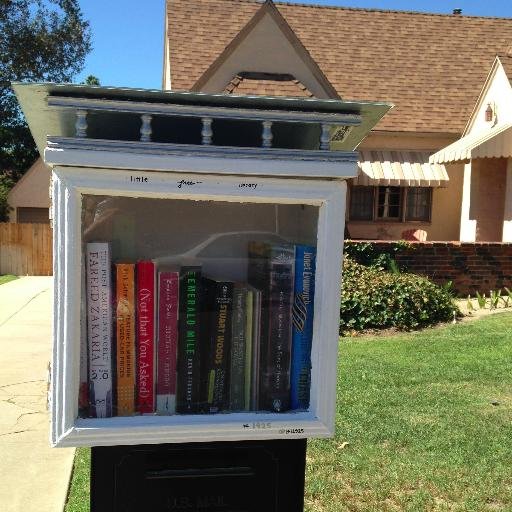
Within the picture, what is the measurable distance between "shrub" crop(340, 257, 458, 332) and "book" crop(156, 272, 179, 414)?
653 cm

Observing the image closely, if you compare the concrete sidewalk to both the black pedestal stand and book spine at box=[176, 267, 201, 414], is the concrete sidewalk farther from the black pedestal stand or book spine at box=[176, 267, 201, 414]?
book spine at box=[176, 267, 201, 414]

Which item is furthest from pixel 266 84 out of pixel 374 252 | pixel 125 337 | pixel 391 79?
pixel 125 337

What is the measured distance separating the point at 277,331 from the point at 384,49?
1769 cm

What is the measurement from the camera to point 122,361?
5.48 feet

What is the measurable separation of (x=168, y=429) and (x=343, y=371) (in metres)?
4.54

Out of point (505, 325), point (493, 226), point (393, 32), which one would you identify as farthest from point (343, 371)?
point (393, 32)

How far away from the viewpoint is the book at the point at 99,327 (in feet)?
5.35

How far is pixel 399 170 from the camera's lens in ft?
50.1

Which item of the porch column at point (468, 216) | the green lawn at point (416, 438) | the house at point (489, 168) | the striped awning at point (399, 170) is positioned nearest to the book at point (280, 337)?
the green lawn at point (416, 438)

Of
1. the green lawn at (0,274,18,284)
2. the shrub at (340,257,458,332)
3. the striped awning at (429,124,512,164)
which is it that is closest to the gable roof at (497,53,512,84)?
the striped awning at (429,124,512,164)

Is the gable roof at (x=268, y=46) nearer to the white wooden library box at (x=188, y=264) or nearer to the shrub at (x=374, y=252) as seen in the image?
the shrub at (x=374, y=252)

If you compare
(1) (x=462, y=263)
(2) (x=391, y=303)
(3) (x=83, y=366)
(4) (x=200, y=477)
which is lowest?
(2) (x=391, y=303)

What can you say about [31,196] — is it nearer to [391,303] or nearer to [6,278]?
[6,278]

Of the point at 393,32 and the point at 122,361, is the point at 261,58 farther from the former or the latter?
the point at 122,361
